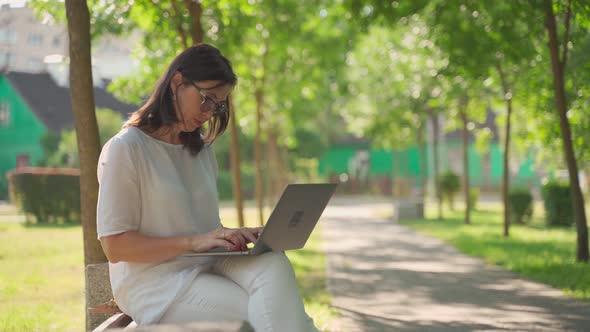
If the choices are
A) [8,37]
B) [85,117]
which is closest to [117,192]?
[85,117]

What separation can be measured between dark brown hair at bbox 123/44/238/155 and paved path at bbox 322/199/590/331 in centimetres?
389

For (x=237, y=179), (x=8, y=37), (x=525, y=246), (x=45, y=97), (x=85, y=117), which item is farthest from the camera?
(x=45, y=97)

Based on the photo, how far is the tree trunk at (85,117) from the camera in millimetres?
6426

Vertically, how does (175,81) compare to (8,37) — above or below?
below

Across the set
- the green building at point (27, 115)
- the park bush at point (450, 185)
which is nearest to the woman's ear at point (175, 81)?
the green building at point (27, 115)

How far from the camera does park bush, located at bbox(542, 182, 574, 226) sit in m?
22.3

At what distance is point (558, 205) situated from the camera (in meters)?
22.4

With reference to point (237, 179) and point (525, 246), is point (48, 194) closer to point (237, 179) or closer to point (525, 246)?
point (237, 179)

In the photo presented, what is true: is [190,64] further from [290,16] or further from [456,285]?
[290,16]

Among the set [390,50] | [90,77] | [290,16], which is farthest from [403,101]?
[90,77]

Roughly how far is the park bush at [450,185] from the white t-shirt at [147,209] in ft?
93.6

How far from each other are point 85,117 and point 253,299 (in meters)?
3.31

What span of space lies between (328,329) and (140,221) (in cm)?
372

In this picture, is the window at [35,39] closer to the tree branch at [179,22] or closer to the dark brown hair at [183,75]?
the tree branch at [179,22]
